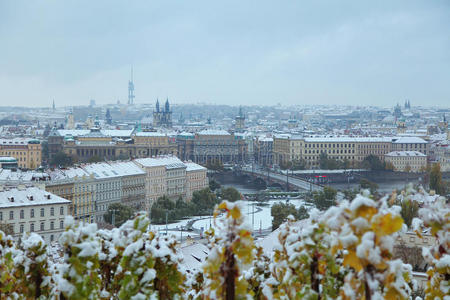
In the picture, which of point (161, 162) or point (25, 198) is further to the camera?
point (161, 162)

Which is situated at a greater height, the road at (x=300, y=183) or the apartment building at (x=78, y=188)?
the apartment building at (x=78, y=188)

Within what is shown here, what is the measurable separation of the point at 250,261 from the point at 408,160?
61.3 metres

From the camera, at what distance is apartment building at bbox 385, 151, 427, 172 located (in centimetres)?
6425

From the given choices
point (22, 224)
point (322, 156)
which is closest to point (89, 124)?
point (322, 156)

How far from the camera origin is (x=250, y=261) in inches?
202

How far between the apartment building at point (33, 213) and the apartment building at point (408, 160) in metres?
43.6

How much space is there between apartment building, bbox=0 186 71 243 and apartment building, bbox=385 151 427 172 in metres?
43.6

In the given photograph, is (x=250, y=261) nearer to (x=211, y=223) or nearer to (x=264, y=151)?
(x=211, y=223)

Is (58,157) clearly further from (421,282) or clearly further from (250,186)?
(421,282)

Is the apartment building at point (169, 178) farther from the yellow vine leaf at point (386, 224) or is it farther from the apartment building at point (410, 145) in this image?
the yellow vine leaf at point (386, 224)

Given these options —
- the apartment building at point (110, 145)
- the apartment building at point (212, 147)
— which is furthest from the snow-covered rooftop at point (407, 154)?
the apartment building at point (110, 145)

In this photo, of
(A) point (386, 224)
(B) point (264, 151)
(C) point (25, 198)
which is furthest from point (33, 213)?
(B) point (264, 151)

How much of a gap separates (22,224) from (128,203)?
13041mm

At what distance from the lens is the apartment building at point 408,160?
211 feet
